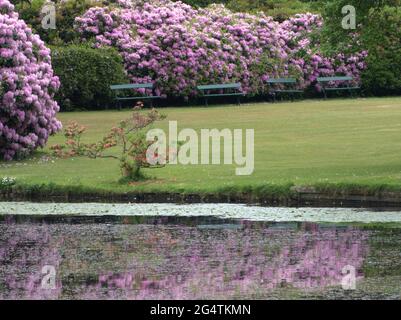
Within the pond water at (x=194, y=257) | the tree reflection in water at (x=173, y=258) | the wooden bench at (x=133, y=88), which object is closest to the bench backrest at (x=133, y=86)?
the wooden bench at (x=133, y=88)

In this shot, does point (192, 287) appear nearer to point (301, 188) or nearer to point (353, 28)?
point (301, 188)

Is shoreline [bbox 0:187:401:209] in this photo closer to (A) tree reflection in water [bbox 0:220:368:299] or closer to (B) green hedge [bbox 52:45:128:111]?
(A) tree reflection in water [bbox 0:220:368:299]

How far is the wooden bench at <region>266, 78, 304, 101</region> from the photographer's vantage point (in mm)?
49138

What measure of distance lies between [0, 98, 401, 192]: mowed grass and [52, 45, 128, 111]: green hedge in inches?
50.6

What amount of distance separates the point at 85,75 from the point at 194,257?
28.7 m

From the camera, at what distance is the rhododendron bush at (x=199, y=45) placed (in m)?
46.5

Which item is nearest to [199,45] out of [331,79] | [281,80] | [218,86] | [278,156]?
[218,86]

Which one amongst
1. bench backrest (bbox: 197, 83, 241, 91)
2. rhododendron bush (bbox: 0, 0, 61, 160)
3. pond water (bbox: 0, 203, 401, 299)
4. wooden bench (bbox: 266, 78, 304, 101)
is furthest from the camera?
wooden bench (bbox: 266, 78, 304, 101)

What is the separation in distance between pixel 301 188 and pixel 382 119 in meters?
15.8

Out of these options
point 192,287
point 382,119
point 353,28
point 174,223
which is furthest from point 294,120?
point 192,287

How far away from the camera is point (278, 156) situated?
90.7ft

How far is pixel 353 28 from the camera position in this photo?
25047 mm

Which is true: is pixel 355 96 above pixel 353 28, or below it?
below

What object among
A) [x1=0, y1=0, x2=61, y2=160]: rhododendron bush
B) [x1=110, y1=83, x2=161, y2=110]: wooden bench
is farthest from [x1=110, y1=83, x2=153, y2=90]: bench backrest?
[x1=0, y1=0, x2=61, y2=160]: rhododendron bush
